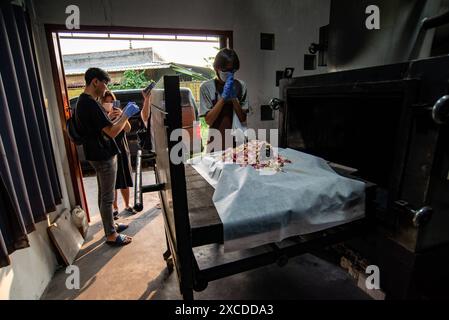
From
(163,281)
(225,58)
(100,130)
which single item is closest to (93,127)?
(100,130)

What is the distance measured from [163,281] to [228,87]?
1.89m

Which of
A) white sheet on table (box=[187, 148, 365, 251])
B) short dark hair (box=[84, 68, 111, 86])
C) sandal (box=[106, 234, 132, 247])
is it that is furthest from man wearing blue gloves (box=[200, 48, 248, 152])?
sandal (box=[106, 234, 132, 247])

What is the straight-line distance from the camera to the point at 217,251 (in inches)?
87.7

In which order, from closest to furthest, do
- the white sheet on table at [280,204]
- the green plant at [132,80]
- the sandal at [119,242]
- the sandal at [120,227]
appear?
the white sheet on table at [280,204] < the sandal at [119,242] < the sandal at [120,227] < the green plant at [132,80]

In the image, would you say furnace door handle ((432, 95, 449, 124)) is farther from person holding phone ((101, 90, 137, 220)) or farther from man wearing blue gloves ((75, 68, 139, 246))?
person holding phone ((101, 90, 137, 220))

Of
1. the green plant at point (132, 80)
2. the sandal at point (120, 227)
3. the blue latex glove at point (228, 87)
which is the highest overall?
the green plant at point (132, 80)

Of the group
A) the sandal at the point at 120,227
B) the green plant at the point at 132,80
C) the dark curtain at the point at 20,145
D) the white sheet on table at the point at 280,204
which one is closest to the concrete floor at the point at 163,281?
the sandal at the point at 120,227

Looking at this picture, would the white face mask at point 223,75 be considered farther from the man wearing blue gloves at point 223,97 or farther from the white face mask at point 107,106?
the white face mask at point 107,106

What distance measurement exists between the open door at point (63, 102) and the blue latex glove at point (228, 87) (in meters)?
1.89

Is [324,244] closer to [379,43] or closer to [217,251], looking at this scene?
[217,251]

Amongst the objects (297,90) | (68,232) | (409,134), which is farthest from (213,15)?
(68,232)

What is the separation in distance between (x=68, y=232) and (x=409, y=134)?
310cm

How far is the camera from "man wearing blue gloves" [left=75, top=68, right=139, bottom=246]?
A: 2279 millimetres

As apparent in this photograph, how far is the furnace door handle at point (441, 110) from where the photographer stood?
0.90 meters
